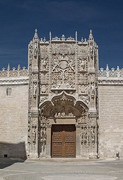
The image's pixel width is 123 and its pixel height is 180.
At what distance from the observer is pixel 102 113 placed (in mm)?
21703

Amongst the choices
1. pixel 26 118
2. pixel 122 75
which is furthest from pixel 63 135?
pixel 122 75

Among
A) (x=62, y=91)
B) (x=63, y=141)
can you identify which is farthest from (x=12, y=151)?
(x=62, y=91)

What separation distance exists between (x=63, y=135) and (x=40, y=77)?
4.79 metres

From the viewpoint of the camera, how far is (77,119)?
22125 millimetres

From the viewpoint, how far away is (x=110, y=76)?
22.5 m

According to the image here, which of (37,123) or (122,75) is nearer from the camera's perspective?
(37,123)

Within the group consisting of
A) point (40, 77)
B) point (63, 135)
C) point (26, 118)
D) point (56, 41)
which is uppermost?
point (56, 41)

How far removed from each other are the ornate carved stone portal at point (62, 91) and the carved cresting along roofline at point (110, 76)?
0.64 metres

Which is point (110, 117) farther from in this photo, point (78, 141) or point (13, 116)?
point (13, 116)

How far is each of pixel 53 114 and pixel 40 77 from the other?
3.03 metres

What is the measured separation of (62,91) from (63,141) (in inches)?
151

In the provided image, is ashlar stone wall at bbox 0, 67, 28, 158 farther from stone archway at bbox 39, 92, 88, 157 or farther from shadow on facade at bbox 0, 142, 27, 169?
stone archway at bbox 39, 92, 88, 157

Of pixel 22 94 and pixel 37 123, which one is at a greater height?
pixel 22 94

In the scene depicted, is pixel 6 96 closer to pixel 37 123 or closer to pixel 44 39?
pixel 37 123
